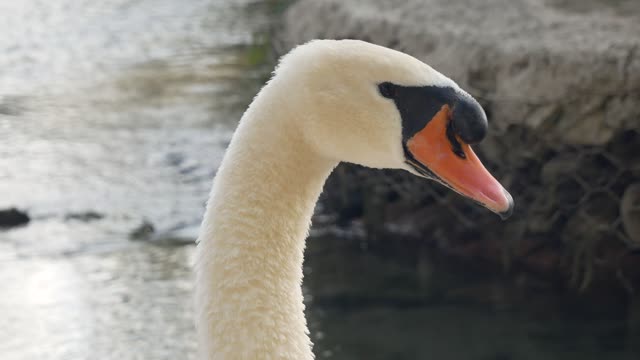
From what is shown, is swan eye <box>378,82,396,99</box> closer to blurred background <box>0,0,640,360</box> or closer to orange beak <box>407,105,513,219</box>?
orange beak <box>407,105,513,219</box>

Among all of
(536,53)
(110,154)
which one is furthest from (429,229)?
(110,154)

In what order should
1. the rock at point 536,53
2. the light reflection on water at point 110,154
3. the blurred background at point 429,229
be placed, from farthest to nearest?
the light reflection on water at point 110,154 → the blurred background at point 429,229 → the rock at point 536,53

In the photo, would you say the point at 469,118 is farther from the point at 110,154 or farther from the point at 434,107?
the point at 110,154

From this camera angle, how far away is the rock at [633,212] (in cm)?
547

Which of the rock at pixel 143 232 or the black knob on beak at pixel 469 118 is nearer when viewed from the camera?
the black knob on beak at pixel 469 118

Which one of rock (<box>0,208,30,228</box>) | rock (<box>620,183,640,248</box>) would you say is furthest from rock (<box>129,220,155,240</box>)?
rock (<box>620,183,640,248</box>)

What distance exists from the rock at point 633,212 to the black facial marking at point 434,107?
339 cm

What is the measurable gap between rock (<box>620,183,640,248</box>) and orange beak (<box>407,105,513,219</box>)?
3319 mm

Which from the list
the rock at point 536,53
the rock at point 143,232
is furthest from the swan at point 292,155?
the rock at point 143,232

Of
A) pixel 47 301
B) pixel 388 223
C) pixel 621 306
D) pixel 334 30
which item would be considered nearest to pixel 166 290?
pixel 47 301

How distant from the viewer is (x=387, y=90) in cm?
223

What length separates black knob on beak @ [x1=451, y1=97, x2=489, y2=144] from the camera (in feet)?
7.23

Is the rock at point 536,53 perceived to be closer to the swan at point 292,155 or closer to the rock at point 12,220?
the rock at point 12,220

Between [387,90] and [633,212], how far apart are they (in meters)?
3.44
